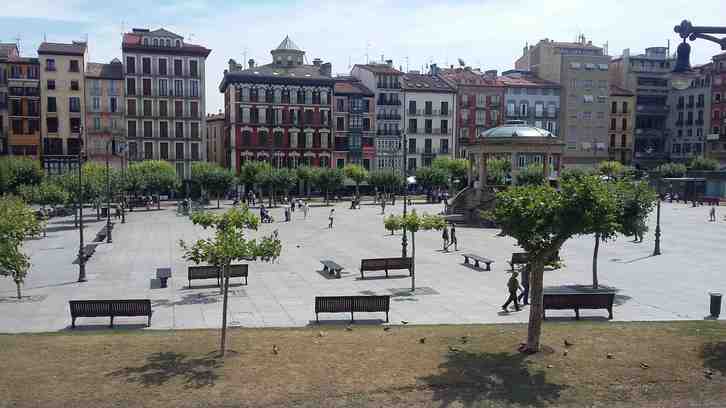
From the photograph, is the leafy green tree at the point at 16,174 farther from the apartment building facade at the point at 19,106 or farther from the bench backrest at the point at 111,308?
the bench backrest at the point at 111,308

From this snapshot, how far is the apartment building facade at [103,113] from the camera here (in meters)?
82.9

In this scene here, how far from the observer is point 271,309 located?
22.1 m

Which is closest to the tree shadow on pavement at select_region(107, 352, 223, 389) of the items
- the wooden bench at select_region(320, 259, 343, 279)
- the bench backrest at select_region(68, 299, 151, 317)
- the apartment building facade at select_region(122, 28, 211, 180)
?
the bench backrest at select_region(68, 299, 151, 317)

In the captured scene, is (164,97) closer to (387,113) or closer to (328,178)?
(328,178)

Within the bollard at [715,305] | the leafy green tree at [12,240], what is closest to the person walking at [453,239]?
the bollard at [715,305]

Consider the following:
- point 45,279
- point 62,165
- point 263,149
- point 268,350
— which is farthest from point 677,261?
point 62,165

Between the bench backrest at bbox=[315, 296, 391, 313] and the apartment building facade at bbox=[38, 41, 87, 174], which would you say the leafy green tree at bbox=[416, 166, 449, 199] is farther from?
the bench backrest at bbox=[315, 296, 391, 313]

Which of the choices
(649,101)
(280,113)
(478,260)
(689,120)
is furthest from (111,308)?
(689,120)

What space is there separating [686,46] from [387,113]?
280ft

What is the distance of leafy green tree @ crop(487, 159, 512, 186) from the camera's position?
76.7 metres

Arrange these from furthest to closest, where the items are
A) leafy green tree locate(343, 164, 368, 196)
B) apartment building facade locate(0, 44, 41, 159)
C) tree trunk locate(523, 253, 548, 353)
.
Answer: leafy green tree locate(343, 164, 368, 196)
apartment building facade locate(0, 44, 41, 159)
tree trunk locate(523, 253, 548, 353)

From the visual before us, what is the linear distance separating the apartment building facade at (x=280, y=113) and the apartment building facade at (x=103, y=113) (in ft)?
45.2

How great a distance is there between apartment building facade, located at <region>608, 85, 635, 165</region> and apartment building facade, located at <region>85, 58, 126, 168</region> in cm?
7145

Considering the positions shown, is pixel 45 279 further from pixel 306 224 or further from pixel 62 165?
pixel 62 165
